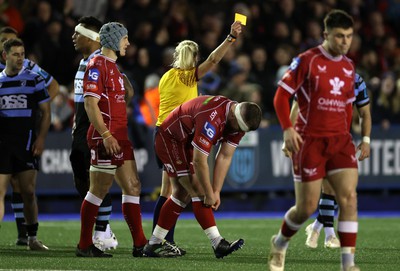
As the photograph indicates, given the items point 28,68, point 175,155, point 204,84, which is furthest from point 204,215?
point 204,84

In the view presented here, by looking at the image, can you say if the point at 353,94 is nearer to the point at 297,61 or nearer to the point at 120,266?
the point at 297,61

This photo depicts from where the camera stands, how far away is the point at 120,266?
30.3 feet

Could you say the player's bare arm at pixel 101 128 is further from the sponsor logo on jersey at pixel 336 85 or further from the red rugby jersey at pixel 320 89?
the sponsor logo on jersey at pixel 336 85

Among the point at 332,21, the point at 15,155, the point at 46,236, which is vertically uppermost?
the point at 332,21

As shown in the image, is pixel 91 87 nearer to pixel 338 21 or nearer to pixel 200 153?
pixel 200 153

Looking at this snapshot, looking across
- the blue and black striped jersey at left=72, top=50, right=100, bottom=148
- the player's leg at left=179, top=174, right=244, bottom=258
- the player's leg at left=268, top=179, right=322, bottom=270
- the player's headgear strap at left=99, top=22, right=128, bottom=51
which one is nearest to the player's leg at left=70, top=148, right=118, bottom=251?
the blue and black striped jersey at left=72, top=50, right=100, bottom=148

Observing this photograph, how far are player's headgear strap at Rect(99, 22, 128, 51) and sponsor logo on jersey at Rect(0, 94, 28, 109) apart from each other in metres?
1.50

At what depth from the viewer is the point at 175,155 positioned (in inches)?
388

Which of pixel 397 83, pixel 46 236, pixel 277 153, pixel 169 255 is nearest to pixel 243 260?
pixel 169 255

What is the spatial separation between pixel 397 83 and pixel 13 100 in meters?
9.27

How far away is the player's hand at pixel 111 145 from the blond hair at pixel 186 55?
1.44 metres

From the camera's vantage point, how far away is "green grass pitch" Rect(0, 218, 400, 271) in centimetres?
931

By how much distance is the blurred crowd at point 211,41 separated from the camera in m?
17.8

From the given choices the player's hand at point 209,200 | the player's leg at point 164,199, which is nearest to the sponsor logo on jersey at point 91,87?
the player's leg at point 164,199
